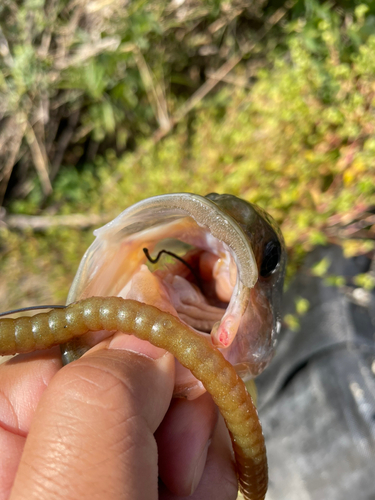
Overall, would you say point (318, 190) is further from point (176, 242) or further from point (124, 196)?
point (124, 196)

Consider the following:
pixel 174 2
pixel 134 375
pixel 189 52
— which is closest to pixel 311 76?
pixel 174 2

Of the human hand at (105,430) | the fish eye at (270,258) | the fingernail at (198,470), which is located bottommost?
the fingernail at (198,470)

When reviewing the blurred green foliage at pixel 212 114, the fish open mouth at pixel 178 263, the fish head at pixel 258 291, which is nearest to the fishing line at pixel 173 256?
the fish open mouth at pixel 178 263

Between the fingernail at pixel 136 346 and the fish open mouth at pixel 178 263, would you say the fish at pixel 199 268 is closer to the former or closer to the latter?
the fish open mouth at pixel 178 263

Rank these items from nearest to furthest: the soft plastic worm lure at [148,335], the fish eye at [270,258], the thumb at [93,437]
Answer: the thumb at [93,437] → the soft plastic worm lure at [148,335] → the fish eye at [270,258]

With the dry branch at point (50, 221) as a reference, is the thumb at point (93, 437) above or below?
above

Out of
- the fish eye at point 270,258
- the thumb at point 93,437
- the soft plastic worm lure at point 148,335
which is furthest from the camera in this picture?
the fish eye at point 270,258
